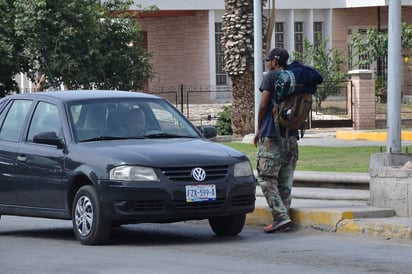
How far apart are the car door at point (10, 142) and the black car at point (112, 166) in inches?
0.4

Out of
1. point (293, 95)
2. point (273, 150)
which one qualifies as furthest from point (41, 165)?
point (293, 95)

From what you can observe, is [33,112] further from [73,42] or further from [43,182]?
[73,42]

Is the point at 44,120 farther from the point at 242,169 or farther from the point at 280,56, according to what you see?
the point at 280,56

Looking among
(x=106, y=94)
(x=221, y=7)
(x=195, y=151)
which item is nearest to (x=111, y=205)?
(x=195, y=151)

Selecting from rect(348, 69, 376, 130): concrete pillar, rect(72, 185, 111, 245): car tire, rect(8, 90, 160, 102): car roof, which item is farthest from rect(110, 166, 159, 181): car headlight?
rect(348, 69, 376, 130): concrete pillar

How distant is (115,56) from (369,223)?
2458cm

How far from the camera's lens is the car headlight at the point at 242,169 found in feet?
40.7

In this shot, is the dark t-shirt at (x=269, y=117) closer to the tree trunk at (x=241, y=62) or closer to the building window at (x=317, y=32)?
the tree trunk at (x=241, y=62)

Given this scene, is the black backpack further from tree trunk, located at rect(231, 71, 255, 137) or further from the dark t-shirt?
tree trunk, located at rect(231, 71, 255, 137)

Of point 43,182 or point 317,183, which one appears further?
point 317,183

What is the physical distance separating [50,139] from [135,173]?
1.35 metres

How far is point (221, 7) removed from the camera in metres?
44.2

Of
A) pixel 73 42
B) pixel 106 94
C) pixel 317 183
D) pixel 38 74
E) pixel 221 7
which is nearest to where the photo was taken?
pixel 106 94

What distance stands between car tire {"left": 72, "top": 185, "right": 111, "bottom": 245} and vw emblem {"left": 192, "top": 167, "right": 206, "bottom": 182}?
3.21ft
